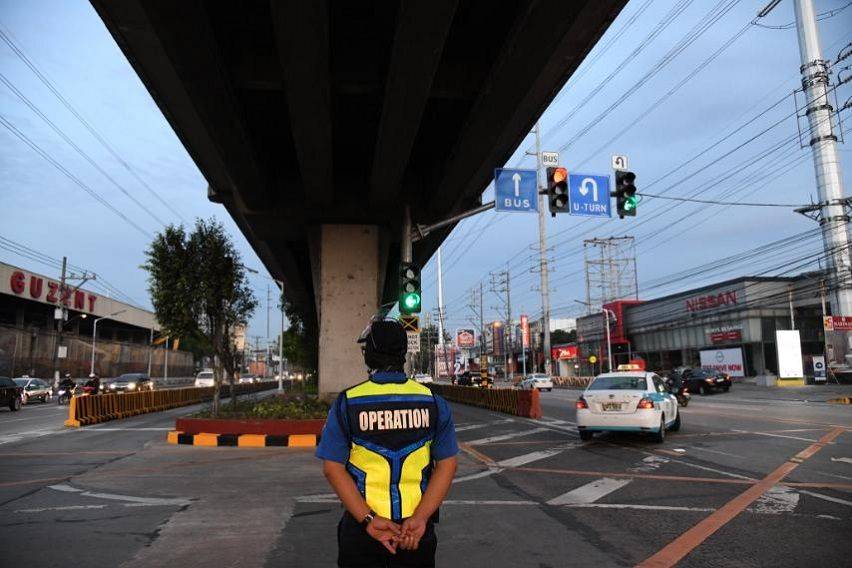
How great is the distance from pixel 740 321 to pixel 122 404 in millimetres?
39949

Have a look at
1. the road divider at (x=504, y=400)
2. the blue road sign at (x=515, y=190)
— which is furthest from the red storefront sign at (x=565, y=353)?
the blue road sign at (x=515, y=190)

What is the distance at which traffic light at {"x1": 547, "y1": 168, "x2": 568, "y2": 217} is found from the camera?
47.2 ft

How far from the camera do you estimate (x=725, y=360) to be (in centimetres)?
4250

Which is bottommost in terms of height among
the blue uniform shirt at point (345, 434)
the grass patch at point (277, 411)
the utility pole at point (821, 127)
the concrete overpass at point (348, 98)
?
the grass patch at point (277, 411)

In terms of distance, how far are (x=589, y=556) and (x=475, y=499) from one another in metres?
2.46

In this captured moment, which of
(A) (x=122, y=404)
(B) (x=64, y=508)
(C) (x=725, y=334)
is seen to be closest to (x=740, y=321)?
(C) (x=725, y=334)

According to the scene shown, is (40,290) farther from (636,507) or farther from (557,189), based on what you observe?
(636,507)

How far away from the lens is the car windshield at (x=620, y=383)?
40.2 feet

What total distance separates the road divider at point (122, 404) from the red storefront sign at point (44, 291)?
19086 millimetres

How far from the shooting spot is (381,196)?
17.0 meters

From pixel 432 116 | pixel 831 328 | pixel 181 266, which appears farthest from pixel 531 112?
pixel 831 328

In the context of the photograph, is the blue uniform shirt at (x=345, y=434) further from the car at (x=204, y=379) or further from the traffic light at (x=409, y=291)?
the car at (x=204, y=379)

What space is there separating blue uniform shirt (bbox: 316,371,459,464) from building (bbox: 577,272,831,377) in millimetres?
42070

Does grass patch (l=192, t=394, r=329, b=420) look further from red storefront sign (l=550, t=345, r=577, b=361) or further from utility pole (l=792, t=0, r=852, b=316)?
red storefront sign (l=550, t=345, r=577, b=361)
